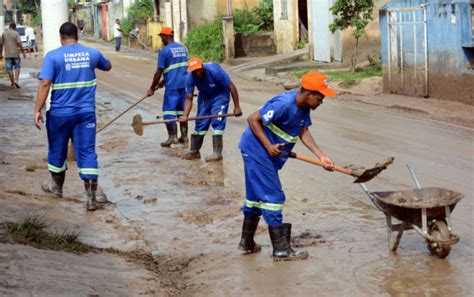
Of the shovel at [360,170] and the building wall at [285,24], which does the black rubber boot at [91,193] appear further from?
the building wall at [285,24]

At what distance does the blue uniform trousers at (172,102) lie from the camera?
14.8 meters

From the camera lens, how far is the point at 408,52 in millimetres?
21234

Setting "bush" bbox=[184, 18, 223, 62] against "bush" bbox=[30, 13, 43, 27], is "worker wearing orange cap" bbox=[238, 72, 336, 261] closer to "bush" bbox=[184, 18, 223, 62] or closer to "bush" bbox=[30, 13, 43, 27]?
"bush" bbox=[184, 18, 223, 62]

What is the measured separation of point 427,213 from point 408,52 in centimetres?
1412

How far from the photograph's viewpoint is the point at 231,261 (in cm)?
819

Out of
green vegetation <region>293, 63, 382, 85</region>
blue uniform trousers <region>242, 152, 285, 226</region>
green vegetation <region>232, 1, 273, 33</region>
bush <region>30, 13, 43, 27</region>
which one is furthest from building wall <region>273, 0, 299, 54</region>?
bush <region>30, 13, 43, 27</region>

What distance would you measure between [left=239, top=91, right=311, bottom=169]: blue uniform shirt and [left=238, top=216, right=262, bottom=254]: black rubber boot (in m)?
0.58

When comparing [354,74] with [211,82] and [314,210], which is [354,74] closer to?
Result: [211,82]

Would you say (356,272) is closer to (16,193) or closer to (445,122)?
(16,193)

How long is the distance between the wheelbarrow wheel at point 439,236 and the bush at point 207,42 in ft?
94.1

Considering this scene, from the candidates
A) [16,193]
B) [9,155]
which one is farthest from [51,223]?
[9,155]

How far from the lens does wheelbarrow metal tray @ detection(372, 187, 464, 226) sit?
24.7ft

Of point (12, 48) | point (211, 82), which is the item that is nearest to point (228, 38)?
point (12, 48)

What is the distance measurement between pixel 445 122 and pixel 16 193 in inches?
334
